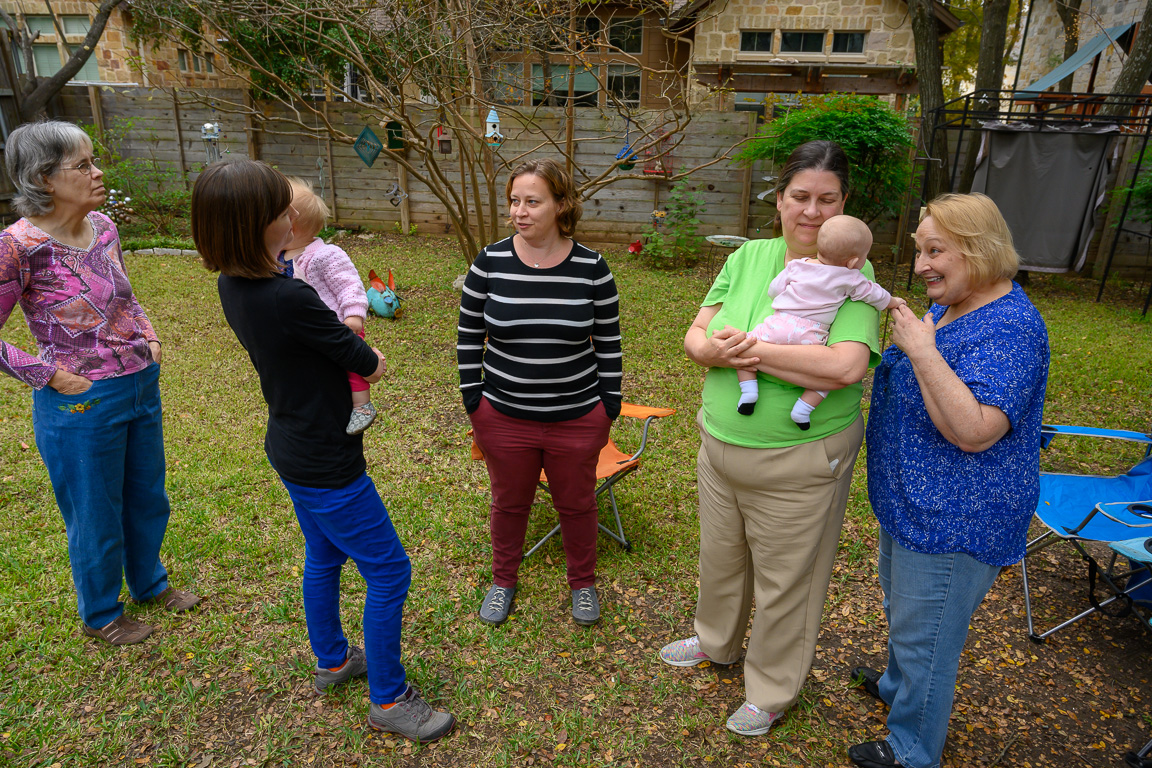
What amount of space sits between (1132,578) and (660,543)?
2.12 m

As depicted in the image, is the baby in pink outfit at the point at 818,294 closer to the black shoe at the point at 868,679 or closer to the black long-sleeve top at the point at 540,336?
the black long-sleeve top at the point at 540,336

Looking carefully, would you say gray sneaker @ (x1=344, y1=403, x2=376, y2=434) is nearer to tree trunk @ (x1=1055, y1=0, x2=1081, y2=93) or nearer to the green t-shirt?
the green t-shirt

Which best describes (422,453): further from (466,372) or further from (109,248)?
(109,248)

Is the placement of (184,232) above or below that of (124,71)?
below

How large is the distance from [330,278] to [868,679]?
2535 mm

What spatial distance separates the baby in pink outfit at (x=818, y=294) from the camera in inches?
75.1

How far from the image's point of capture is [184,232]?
35.5 ft

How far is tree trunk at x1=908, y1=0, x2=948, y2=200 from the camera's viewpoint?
940 centimetres

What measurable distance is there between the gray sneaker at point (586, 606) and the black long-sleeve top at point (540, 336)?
2.82ft

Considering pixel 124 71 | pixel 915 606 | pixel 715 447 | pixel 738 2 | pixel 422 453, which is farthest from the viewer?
pixel 124 71

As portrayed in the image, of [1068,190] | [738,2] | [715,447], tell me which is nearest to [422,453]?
[715,447]

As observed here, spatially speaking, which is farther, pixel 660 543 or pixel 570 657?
pixel 660 543

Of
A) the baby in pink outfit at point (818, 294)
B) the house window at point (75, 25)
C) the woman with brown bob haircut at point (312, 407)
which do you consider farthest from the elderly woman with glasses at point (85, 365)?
the house window at point (75, 25)

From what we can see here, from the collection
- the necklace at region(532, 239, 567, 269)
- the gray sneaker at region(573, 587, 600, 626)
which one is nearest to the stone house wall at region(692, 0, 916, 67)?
the necklace at region(532, 239, 567, 269)
